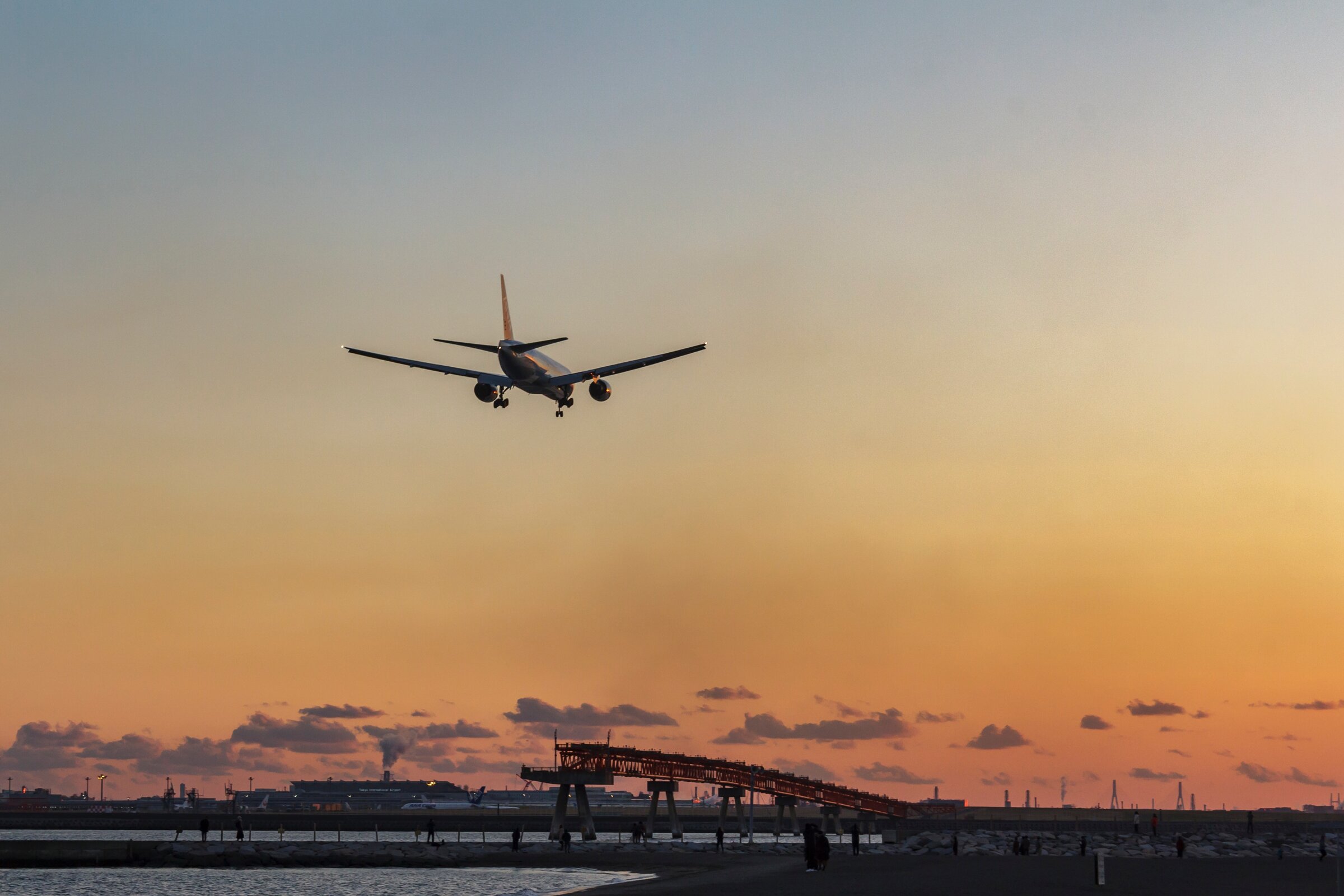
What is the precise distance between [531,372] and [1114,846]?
54.3 meters

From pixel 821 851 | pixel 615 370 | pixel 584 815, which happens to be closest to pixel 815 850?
pixel 821 851

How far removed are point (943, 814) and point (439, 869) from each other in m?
92.7

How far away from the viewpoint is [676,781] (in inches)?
4235

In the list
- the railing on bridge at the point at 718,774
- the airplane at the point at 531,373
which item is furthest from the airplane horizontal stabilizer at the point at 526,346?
the railing on bridge at the point at 718,774

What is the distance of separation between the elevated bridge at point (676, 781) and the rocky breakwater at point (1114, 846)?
15335mm

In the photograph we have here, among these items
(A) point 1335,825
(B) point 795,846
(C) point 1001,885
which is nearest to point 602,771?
(B) point 795,846

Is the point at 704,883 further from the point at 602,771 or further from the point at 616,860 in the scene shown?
the point at 602,771

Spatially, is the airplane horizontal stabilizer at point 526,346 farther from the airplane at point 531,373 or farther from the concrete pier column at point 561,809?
the concrete pier column at point 561,809

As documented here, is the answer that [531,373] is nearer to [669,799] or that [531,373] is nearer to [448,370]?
[448,370]

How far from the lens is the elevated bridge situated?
96.8 meters

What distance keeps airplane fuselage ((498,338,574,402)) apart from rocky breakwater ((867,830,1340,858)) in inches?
1611

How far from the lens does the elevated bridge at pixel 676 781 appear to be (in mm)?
96750

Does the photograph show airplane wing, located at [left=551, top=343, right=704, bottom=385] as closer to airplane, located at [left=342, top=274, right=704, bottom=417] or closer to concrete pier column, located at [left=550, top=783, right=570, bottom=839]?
airplane, located at [left=342, top=274, right=704, bottom=417]

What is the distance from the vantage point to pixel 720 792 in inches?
4473
